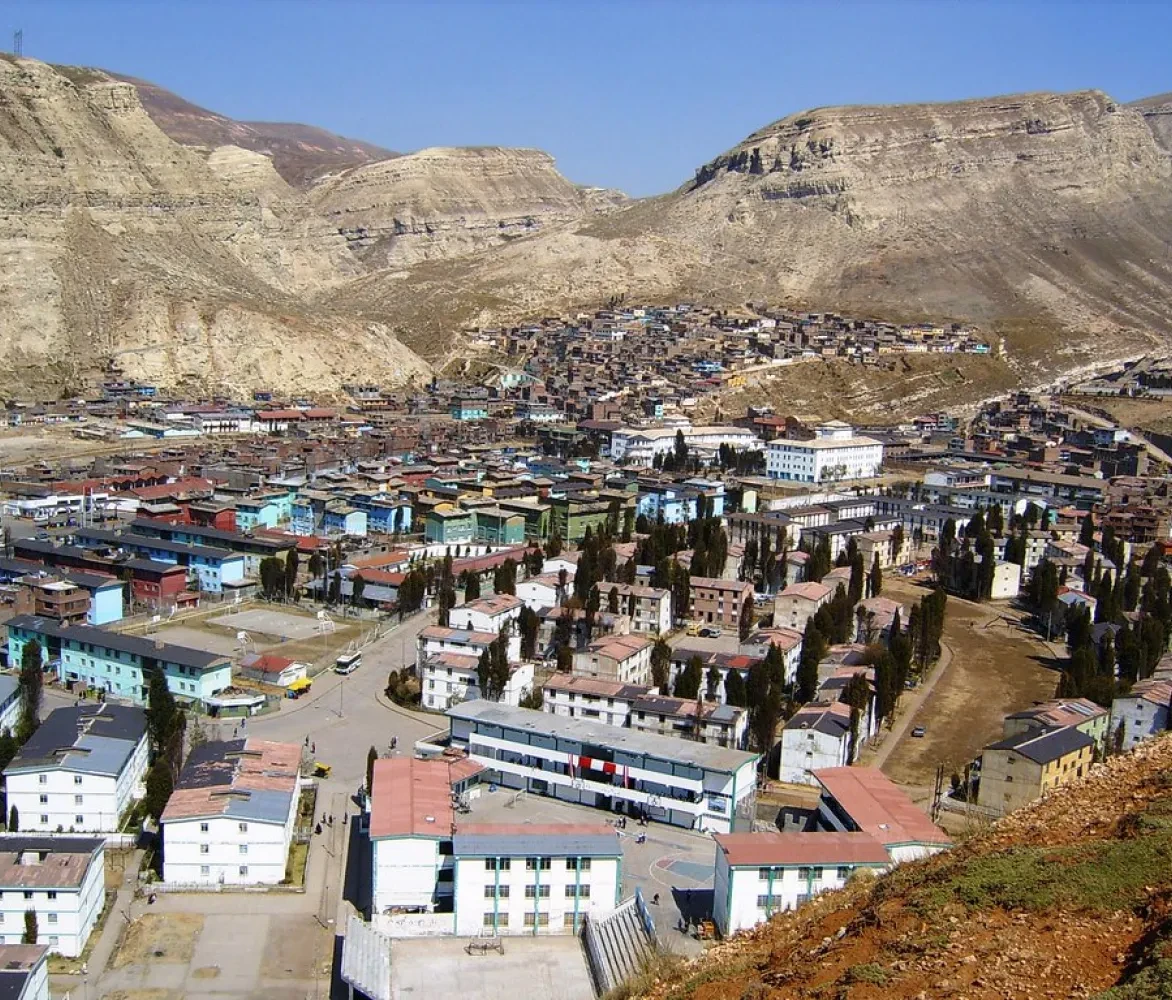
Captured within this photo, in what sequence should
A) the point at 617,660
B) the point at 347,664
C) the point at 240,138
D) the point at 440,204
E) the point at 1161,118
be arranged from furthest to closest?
the point at 240,138 → the point at 1161,118 → the point at 440,204 → the point at 347,664 → the point at 617,660

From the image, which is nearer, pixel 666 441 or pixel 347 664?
pixel 347 664

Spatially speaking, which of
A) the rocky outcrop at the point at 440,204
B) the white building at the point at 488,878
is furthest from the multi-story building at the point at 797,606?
the rocky outcrop at the point at 440,204

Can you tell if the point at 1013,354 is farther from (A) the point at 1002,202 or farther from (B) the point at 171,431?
(B) the point at 171,431

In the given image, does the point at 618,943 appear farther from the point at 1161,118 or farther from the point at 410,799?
the point at 1161,118

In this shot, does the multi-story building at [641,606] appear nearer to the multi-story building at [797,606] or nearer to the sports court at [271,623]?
the multi-story building at [797,606]

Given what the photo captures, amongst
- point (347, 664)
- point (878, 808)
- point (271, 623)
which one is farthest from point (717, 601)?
point (878, 808)

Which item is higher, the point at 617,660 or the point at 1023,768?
the point at 617,660

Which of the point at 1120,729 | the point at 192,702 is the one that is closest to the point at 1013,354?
the point at 1120,729
